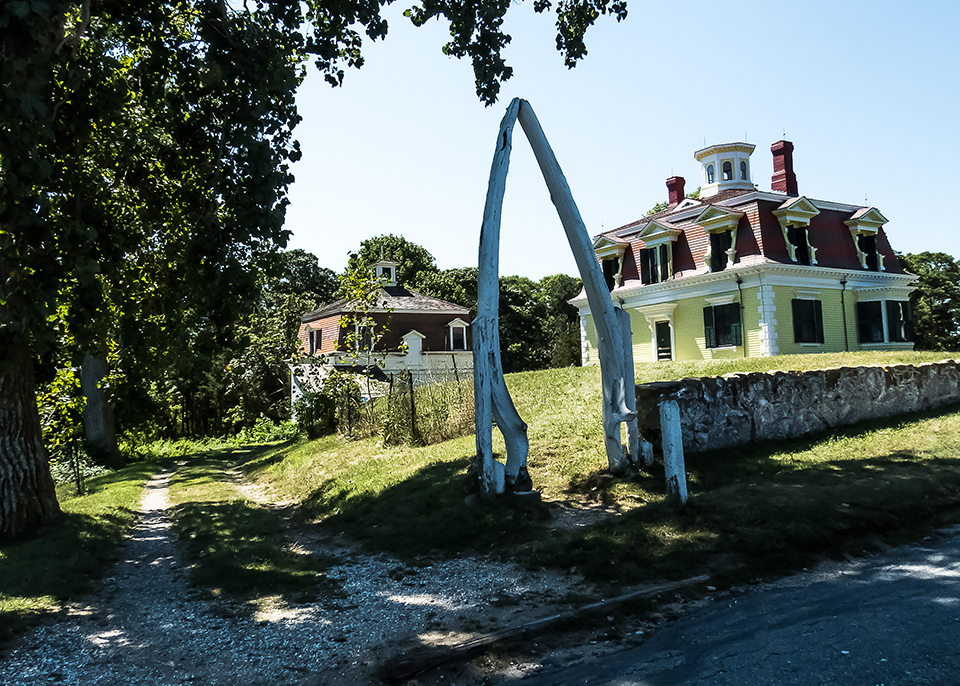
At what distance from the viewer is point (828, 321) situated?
26500mm

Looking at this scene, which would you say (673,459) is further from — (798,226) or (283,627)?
(798,226)

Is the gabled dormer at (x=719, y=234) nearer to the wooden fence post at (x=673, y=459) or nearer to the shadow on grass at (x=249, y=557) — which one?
the wooden fence post at (x=673, y=459)

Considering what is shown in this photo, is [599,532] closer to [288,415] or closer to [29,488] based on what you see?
[29,488]

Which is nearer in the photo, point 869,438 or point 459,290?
point 869,438

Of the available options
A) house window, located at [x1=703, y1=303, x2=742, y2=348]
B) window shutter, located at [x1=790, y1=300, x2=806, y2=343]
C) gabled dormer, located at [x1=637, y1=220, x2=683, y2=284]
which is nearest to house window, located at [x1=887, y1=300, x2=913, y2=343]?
window shutter, located at [x1=790, y1=300, x2=806, y2=343]

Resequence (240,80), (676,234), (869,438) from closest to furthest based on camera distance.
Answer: (240,80) < (869,438) < (676,234)

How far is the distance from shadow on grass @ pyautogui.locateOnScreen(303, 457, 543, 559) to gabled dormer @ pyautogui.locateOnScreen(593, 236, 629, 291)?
21.7 m

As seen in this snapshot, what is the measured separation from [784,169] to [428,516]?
1117 inches

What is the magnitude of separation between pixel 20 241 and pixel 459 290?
44281 millimetres

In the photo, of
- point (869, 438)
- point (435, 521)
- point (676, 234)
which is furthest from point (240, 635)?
point (676, 234)

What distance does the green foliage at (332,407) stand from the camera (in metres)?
18.0

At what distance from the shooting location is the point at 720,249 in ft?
89.1

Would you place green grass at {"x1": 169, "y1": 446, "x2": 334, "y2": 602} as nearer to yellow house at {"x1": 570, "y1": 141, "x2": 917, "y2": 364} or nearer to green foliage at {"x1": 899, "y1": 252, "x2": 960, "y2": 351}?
yellow house at {"x1": 570, "y1": 141, "x2": 917, "y2": 364}

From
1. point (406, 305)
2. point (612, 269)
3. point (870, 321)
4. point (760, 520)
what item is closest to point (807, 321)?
point (870, 321)
